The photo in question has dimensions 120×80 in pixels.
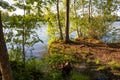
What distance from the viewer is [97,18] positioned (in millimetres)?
17188

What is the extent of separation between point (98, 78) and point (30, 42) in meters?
3.33

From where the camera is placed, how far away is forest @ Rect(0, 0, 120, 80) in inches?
350

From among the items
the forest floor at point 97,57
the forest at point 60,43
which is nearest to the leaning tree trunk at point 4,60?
the forest at point 60,43

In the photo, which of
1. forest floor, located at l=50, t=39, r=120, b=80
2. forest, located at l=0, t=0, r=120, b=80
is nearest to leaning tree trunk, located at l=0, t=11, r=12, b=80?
forest, located at l=0, t=0, r=120, b=80

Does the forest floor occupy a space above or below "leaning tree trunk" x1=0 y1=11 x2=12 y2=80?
below

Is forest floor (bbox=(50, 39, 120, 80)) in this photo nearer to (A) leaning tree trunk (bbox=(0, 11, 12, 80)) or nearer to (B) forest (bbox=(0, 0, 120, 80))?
(B) forest (bbox=(0, 0, 120, 80))

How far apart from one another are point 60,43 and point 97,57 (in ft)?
15.3

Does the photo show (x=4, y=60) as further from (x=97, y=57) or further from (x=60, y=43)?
(x=60, y=43)

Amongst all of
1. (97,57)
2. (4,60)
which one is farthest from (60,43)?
(4,60)

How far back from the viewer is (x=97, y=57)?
521 inches

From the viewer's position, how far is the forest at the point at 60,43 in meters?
8.88

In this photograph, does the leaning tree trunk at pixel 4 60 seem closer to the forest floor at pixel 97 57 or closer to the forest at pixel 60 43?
the forest at pixel 60 43

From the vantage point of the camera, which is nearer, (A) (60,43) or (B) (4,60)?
(B) (4,60)

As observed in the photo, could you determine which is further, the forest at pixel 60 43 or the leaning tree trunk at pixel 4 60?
the forest at pixel 60 43
